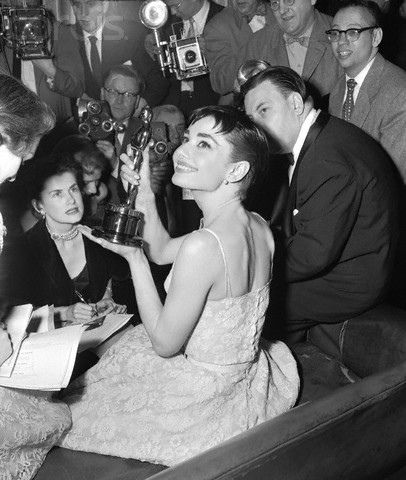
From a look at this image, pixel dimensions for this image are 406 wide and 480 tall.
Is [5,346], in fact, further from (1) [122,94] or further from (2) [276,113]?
(1) [122,94]

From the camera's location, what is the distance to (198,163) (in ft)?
6.45

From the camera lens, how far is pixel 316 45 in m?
4.05

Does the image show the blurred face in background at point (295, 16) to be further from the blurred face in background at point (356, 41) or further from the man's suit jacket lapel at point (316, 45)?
the blurred face in background at point (356, 41)

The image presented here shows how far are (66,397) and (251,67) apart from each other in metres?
2.47

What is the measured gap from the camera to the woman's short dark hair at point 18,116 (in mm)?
1696

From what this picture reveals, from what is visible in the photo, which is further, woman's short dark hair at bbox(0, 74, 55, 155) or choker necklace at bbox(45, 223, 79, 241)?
choker necklace at bbox(45, 223, 79, 241)

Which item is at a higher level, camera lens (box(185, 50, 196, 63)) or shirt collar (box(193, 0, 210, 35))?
shirt collar (box(193, 0, 210, 35))

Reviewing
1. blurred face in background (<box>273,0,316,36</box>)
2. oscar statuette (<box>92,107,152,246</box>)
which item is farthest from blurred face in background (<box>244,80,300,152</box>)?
blurred face in background (<box>273,0,316,36</box>)

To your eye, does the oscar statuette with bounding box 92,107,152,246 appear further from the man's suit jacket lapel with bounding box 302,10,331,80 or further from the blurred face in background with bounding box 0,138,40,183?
the man's suit jacket lapel with bounding box 302,10,331,80

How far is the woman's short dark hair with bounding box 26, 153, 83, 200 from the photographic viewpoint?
2965 millimetres

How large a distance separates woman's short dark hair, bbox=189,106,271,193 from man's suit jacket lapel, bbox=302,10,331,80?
2275 millimetres

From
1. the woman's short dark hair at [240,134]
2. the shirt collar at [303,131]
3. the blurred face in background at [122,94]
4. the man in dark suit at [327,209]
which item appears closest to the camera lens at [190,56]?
the blurred face in background at [122,94]

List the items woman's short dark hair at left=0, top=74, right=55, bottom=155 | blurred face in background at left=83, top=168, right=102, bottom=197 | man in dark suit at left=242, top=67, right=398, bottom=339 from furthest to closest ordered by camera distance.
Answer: blurred face in background at left=83, top=168, right=102, bottom=197 < man in dark suit at left=242, top=67, right=398, bottom=339 < woman's short dark hair at left=0, top=74, right=55, bottom=155

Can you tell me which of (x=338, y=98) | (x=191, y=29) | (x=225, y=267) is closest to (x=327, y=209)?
(x=225, y=267)
